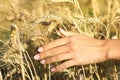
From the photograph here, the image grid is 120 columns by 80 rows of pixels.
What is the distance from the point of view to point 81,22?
6.05 feet

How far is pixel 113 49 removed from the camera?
59.9 inches

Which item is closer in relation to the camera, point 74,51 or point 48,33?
point 74,51

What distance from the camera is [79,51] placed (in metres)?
1.53

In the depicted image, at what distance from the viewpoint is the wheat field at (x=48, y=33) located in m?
1.84

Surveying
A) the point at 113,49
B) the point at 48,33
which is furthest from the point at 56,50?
the point at 48,33

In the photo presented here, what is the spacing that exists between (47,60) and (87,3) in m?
1.38

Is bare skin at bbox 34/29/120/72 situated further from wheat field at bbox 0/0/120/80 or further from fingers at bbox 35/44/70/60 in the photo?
wheat field at bbox 0/0/120/80

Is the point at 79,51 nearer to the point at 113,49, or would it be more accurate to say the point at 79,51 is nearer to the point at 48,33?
the point at 113,49

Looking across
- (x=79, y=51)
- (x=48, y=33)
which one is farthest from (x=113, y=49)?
(x=48, y=33)

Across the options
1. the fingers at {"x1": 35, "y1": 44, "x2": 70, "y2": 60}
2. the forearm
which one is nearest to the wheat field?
the fingers at {"x1": 35, "y1": 44, "x2": 70, "y2": 60}

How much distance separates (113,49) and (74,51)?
142 millimetres

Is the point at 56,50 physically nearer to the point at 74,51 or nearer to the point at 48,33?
the point at 74,51

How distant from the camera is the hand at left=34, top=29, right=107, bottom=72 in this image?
1.53 m

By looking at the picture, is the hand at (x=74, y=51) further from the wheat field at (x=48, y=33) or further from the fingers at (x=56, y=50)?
the wheat field at (x=48, y=33)
